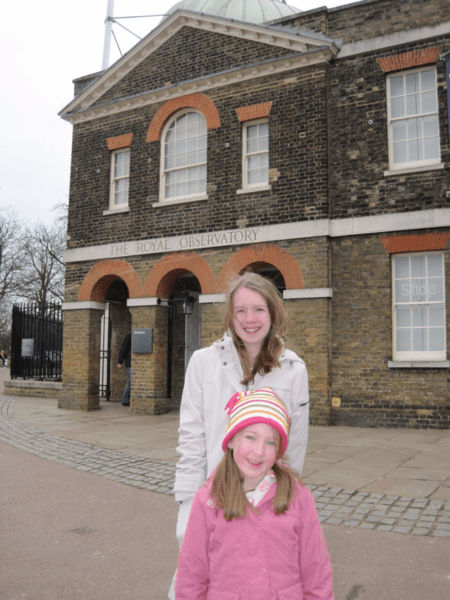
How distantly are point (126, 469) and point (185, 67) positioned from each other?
32.4ft

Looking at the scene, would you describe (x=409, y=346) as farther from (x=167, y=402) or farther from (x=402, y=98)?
(x=167, y=402)

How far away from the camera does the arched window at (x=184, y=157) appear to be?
1355 cm

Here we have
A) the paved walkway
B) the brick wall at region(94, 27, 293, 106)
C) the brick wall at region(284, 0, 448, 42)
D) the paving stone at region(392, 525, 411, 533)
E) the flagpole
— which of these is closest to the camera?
the paving stone at region(392, 525, 411, 533)

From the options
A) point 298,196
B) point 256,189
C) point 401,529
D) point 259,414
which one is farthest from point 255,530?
point 256,189

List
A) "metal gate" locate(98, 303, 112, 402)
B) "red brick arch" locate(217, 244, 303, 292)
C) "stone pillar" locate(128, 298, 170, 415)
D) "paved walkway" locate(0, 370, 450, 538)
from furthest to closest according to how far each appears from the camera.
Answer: "metal gate" locate(98, 303, 112, 402)
"stone pillar" locate(128, 298, 170, 415)
"red brick arch" locate(217, 244, 303, 292)
"paved walkway" locate(0, 370, 450, 538)

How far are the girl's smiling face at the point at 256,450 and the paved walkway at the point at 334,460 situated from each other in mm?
3333

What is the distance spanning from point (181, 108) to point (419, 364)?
26.3 ft

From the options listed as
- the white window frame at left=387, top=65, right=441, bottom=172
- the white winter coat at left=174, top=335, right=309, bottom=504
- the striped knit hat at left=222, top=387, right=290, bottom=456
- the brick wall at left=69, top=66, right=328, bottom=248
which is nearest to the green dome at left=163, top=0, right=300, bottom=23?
the brick wall at left=69, top=66, right=328, bottom=248

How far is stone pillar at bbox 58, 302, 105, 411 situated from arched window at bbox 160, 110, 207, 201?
354 centimetres

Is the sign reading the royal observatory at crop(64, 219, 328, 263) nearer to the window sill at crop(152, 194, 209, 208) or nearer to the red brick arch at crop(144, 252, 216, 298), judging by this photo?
→ the red brick arch at crop(144, 252, 216, 298)

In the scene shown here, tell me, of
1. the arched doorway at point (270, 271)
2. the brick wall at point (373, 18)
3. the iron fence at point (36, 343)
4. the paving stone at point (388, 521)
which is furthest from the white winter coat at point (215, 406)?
the iron fence at point (36, 343)

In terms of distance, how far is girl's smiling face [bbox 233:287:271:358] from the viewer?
266cm

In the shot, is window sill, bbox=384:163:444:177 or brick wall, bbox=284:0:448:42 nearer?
window sill, bbox=384:163:444:177

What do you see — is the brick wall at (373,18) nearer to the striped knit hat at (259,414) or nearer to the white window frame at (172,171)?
the white window frame at (172,171)
